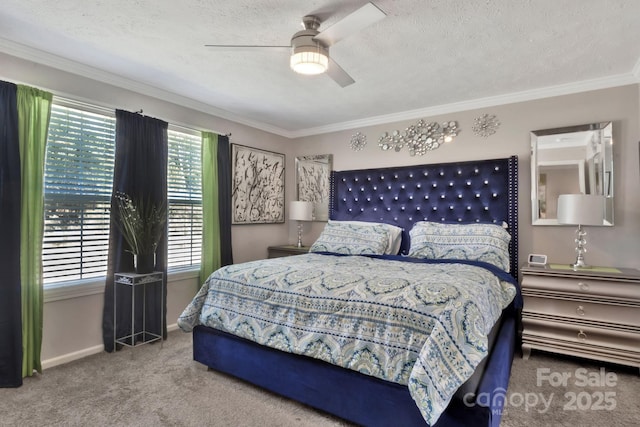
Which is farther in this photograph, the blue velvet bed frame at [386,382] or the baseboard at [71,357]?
the baseboard at [71,357]

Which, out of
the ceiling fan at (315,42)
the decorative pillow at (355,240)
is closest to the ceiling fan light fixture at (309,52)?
the ceiling fan at (315,42)

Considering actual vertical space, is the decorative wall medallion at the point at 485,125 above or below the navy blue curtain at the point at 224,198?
above

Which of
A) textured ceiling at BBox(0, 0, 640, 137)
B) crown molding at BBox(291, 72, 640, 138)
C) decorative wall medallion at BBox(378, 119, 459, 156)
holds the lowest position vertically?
decorative wall medallion at BBox(378, 119, 459, 156)

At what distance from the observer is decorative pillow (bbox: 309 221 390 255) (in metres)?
3.64

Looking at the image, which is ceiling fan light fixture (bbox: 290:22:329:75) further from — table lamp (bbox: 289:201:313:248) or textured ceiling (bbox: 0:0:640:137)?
table lamp (bbox: 289:201:313:248)

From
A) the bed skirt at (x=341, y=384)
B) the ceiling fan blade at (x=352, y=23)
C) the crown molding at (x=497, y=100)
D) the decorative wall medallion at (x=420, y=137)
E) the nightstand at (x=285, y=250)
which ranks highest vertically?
the crown molding at (x=497, y=100)

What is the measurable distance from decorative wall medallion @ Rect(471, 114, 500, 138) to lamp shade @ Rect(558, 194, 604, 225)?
1.06 m

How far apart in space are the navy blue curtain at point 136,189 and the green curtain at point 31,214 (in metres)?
0.51

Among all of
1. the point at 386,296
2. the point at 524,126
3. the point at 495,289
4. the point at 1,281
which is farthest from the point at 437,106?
the point at 1,281

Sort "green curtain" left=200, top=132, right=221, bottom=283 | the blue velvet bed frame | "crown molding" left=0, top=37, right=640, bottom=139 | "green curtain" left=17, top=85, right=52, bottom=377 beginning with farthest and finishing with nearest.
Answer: "green curtain" left=200, top=132, right=221, bottom=283 → "crown molding" left=0, top=37, right=640, bottom=139 → "green curtain" left=17, top=85, right=52, bottom=377 → the blue velvet bed frame

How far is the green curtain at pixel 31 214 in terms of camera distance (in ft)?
8.16

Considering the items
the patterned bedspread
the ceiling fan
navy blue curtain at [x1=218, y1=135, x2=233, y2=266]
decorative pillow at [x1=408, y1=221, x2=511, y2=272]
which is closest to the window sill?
the patterned bedspread

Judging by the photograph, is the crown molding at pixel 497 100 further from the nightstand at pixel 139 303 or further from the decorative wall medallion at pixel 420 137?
the nightstand at pixel 139 303

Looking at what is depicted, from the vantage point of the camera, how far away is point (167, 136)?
3.44 m
